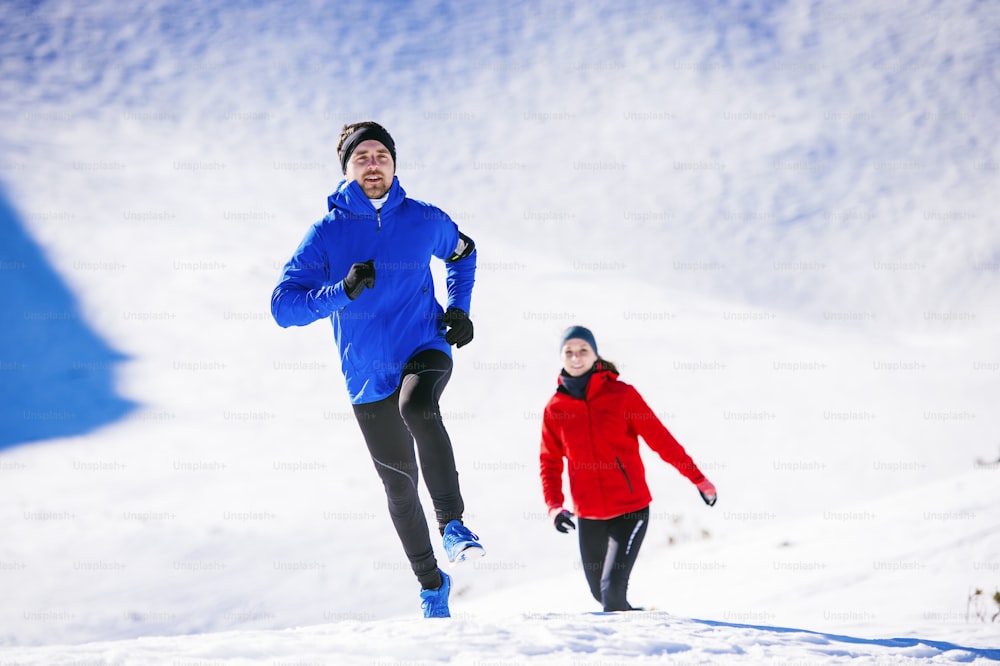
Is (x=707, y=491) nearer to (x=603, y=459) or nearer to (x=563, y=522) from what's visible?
Answer: (x=603, y=459)

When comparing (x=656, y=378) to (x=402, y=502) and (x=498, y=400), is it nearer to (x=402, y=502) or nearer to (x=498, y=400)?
(x=498, y=400)

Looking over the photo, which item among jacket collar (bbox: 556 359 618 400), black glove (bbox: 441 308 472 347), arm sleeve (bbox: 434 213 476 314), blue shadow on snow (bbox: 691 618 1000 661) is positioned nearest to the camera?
blue shadow on snow (bbox: 691 618 1000 661)

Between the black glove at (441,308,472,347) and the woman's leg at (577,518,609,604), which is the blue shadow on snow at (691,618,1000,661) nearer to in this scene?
the woman's leg at (577,518,609,604)

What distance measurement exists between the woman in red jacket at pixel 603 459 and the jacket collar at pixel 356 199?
4.18 feet

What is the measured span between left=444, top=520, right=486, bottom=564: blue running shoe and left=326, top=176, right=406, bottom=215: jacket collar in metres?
1.46

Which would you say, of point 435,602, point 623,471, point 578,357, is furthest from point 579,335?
point 435,602

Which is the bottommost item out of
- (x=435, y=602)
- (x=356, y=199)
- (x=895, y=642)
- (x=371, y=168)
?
(x=895, y=642)

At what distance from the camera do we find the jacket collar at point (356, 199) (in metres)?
3.33

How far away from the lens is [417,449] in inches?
125

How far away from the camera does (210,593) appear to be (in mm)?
7156

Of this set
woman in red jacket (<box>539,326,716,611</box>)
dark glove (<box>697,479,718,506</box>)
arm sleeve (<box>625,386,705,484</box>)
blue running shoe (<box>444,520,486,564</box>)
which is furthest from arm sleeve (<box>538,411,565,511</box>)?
blue running shoe (<box>444,520,486,564</box>)

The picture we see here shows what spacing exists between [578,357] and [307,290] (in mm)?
1530

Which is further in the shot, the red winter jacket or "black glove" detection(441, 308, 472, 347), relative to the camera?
the red winter jacket

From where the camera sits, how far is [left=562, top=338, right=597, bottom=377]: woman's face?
402 centimetres
